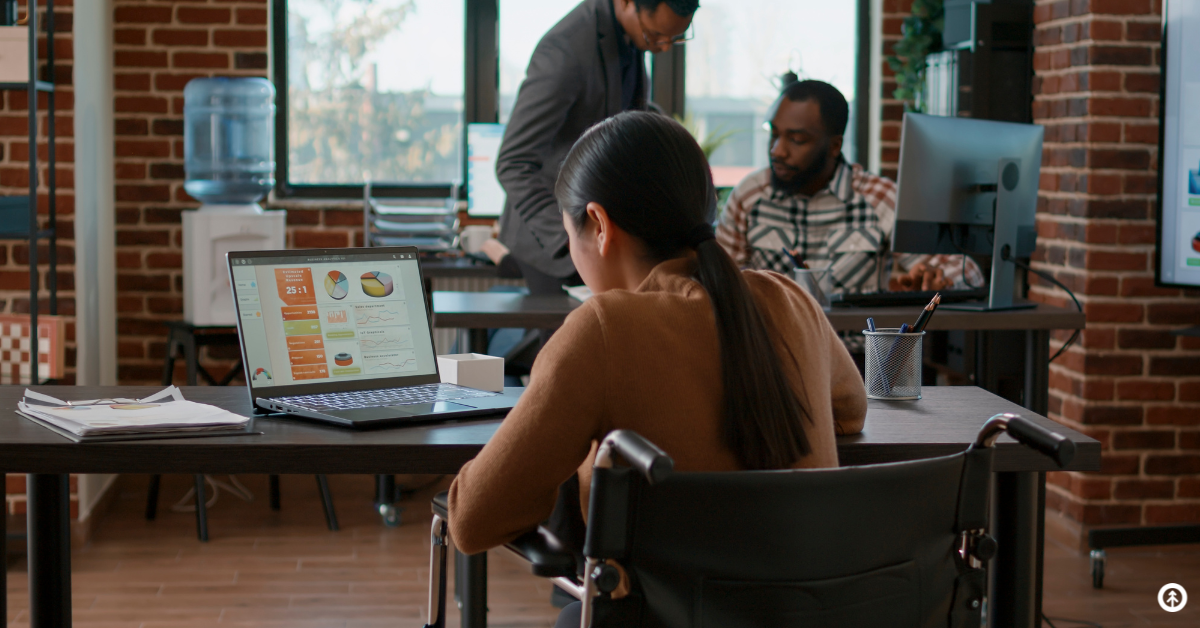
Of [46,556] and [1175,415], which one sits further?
[1175,415]

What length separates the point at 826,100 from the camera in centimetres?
287

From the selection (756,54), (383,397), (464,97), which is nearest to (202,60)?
(464,97)

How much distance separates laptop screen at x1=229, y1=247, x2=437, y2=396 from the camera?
1526 millimetres

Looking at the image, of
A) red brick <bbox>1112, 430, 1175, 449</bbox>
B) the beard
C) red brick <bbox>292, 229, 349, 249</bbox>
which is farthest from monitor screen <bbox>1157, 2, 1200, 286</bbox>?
red brick <bbox>292, 229, 349, 249</bbox>

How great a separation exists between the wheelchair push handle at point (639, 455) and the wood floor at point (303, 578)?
5.76 ft

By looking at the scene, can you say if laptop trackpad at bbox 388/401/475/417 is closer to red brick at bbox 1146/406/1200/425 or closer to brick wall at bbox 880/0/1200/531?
brick wall at bbox 880/0/1200/531

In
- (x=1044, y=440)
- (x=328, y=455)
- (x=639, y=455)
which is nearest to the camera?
(x=639, y=455)

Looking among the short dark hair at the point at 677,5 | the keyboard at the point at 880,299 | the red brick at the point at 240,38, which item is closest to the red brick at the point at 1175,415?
the keyboard at the point at 880,299

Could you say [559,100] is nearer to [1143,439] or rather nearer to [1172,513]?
[1143,439]

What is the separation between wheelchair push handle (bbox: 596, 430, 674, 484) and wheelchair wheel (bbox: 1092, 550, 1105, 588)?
2.27 meters

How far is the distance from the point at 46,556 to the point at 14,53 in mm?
1873

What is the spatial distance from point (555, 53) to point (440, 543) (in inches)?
60.4

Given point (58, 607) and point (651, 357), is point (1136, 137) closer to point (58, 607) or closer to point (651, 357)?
point (651, 357)

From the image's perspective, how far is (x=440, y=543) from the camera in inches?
→ 50.8
